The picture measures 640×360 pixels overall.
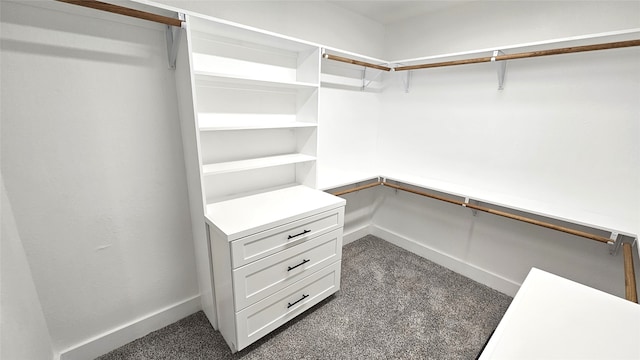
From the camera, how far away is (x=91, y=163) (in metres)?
1.39

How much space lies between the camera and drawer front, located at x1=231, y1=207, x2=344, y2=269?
4.63ft

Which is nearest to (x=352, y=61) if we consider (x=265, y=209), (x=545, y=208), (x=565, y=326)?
(x=265, y=209)

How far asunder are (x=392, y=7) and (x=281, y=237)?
6.93 ft

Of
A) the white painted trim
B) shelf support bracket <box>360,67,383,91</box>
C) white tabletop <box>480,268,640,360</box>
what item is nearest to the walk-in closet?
white tabletop <box>480,268,640,360</box>

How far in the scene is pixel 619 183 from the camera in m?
1.68

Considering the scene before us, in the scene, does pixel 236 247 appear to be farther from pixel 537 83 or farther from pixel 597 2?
pixel 597 2

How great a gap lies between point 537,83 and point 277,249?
6.88 feet

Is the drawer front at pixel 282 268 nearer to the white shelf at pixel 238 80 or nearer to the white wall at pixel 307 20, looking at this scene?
the white shelf at pixel 238 80

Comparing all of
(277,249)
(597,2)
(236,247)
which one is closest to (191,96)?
(236,247)

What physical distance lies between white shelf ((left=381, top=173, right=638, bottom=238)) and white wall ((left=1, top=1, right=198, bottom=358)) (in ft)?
6.50

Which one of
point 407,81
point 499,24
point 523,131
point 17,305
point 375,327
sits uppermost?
point 499,24

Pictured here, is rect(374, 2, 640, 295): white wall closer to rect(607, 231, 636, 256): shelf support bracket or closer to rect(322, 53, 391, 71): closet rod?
rect(607, 231, 636, 256): shelf support bracket

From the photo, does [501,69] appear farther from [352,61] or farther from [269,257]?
[269,257]

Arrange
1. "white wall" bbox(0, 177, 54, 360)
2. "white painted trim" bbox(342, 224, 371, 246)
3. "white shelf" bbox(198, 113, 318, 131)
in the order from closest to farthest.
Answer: "white wall" bbox(0, 177, 54, 360) < "white shelf" bbox(198, 113, 318, 131) < "white painted trim" bbox(342, 224, 371, 246)
